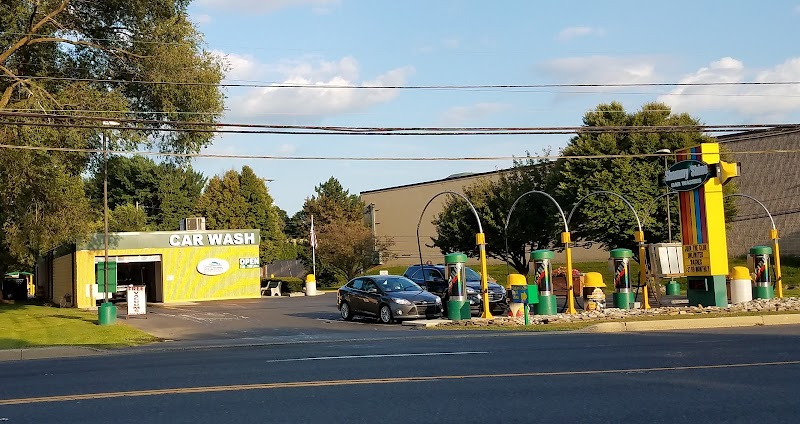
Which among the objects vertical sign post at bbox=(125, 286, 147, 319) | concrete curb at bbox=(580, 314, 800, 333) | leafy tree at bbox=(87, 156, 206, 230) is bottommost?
concrete curb at bbox=(580, 314, 800, 333)

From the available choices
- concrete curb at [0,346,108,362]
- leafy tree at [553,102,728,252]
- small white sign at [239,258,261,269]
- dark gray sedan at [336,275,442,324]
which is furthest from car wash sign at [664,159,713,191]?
small white sign at [239,258,261,269]

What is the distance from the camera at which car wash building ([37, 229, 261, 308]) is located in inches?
1902

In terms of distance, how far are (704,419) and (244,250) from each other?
45.6 metres

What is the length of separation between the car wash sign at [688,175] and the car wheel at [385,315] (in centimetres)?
995

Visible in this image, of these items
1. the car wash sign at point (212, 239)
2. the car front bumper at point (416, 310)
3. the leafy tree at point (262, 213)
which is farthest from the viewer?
the leafy tree at point (262, 213)

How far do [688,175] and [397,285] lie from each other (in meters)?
9.85

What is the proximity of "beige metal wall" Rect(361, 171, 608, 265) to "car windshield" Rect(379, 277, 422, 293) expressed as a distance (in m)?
48.8

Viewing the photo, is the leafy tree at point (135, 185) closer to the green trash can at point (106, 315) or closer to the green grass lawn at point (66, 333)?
the green grass lawn at point (66, 333)

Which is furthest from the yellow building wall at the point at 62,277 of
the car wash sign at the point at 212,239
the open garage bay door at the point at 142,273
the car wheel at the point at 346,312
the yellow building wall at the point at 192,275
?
the car wheel at the point at 346,312

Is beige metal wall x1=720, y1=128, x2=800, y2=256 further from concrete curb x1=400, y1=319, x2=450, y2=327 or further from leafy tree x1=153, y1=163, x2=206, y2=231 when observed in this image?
leafy tree x1=153, y1=163, x2=206, y2=231

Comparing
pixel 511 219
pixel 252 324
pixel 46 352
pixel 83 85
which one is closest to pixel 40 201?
pixel 83 85

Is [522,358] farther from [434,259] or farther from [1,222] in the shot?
[434,259]

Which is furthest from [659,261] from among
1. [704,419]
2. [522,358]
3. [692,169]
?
[704,419]

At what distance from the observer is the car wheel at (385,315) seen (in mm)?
27062
